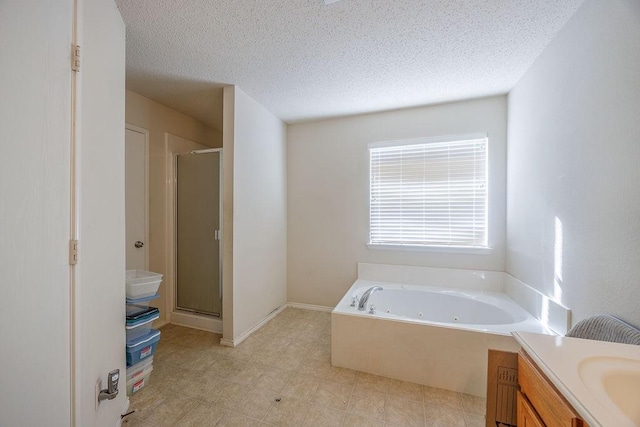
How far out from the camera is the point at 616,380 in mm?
697

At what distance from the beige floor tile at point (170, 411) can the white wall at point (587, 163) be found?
2.44 metres

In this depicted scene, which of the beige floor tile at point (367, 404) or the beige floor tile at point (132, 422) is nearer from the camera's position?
the beige floor tile at point (132, 422)

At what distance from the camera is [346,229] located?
121 inches

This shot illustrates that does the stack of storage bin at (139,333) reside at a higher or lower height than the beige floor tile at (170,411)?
higher

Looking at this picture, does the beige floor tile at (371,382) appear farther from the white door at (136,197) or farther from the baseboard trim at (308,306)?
the white door at (136,197)

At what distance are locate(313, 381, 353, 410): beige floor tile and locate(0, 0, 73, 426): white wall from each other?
4.27 ft

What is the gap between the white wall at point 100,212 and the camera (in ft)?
3.57

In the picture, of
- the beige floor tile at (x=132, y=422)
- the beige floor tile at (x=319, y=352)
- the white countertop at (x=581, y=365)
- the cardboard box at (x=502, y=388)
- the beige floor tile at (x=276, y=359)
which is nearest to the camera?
the white countertop at (x=581, y=365)

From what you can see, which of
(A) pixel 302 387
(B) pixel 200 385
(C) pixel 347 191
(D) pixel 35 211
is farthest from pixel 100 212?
(C) pixel 347 191

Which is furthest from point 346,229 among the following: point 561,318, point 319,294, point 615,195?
point 615,195

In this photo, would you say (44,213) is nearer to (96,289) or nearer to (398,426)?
(96,289)

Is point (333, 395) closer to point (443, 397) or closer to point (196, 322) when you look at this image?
point (443, 397)

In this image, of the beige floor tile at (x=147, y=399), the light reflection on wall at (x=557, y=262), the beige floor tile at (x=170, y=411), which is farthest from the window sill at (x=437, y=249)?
the beige floor tile at (x=147, y=399)

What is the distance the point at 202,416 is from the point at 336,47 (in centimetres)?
262
